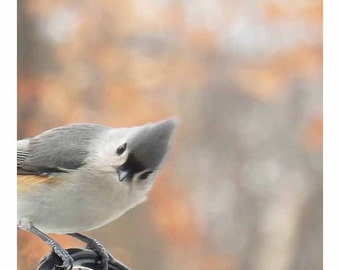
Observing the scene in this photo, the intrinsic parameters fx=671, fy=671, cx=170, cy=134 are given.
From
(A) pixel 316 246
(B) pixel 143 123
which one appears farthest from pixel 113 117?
(A) pixel 316 246

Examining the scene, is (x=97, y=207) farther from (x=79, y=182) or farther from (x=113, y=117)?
(x=113, y=117)

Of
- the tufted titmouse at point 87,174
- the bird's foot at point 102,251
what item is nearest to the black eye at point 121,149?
the tufted titmouse at point 87,174

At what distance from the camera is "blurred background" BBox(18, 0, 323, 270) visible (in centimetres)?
153

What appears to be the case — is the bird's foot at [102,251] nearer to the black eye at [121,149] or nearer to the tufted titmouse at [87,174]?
the tufted titmouse at [87,174]

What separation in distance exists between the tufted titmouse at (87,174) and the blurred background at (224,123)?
3 cm

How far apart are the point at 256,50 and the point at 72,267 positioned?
2.13 ft

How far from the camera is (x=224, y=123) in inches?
60.9

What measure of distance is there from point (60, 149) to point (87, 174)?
9cm

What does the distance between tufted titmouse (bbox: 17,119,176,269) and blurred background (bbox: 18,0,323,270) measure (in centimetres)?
3

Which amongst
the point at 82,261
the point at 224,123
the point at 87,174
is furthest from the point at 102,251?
the point at 224,123

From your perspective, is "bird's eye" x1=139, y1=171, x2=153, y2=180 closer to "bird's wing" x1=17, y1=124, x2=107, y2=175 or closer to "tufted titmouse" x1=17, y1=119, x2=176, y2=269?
"tufted titmouse" x1=17, y1=119, x2=176, y2=269

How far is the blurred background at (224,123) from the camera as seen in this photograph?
1.53m

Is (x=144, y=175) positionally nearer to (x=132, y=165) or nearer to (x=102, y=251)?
(x=132, y=165)
